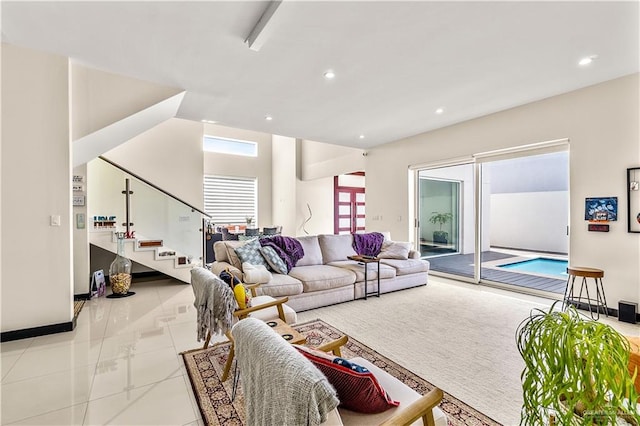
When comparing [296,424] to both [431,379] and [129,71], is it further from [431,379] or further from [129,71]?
[129,71]

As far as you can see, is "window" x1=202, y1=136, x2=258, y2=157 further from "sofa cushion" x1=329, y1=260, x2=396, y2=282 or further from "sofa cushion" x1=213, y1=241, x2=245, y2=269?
"sofa cushion" x1=329, y1=260, x2=396, y2=282

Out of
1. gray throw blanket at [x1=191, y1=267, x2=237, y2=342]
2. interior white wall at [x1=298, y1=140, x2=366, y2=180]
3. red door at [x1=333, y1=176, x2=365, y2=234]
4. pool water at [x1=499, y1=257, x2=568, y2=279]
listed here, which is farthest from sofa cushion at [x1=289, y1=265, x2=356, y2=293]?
red door at [x1=333, y1=176, x2=365, y2=234]

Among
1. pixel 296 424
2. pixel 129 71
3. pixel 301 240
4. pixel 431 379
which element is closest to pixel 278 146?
pixel 301 240

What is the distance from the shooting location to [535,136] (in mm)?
4227

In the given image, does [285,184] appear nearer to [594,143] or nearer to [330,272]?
[330,272]

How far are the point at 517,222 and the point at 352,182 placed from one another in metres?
5.33

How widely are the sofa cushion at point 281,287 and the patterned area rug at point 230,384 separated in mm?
584

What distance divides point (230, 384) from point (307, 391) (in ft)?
5.05

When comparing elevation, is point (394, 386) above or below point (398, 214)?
below

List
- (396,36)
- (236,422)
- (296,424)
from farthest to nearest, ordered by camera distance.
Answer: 1. (396,36)
2. (236,422)
3. (296,424)

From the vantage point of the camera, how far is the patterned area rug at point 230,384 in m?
1.77

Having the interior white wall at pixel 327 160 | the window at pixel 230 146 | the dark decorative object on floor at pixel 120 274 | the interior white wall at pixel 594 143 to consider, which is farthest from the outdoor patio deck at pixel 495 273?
the window at pixel 230 146

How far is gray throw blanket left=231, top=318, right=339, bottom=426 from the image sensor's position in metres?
0.88

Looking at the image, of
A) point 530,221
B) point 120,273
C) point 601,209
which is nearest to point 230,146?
point 120,273
